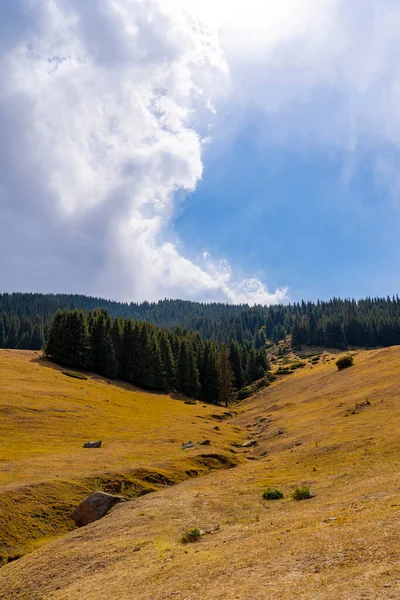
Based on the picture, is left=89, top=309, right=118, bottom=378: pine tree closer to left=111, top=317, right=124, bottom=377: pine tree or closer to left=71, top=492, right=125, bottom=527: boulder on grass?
left=111, top=317, right=124, bottom=377: pine tree

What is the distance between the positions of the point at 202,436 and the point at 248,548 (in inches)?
1438

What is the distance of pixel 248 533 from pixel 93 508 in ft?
35.4

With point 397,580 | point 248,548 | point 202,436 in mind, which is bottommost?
point 202,436

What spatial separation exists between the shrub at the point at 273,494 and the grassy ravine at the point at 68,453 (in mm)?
9416

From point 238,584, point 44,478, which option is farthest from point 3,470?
point 238,584

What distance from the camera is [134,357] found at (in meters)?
114

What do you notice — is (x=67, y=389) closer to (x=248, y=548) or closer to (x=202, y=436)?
(x=202, y=436)

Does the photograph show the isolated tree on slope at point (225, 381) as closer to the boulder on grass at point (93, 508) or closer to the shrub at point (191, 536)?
the boulder on grass at point (93, 508)

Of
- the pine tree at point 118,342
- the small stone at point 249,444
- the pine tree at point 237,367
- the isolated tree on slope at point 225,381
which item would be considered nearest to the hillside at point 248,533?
the small stone at point 249,444

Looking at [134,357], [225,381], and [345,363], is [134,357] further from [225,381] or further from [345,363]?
[345,363]

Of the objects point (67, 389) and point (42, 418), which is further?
point (67, 389)

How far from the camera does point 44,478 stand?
85.9 feet

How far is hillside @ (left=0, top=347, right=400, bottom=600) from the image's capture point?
10.6 metres

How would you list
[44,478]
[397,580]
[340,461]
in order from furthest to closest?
1. [340,461]
2. [44,478]
3. [397,580]
